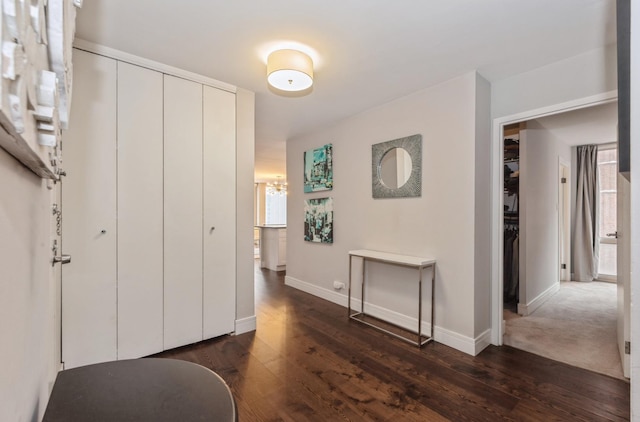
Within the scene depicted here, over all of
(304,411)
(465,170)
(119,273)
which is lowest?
(304,411)

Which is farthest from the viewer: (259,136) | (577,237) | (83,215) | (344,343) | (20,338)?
(577,237)

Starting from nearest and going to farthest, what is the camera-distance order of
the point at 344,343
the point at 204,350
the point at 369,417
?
the point at 369,417
the point at 204,350
the point at 344,343

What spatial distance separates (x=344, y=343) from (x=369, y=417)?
960 mm

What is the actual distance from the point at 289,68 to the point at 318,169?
83.6 inches

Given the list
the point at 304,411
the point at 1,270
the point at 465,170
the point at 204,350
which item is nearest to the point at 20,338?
the point at 1,270

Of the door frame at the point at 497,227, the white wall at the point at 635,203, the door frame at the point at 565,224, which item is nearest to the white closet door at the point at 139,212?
the white wall at the point at 635,203

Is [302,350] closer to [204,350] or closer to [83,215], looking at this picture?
[204,350]

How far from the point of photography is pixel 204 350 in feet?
8.20

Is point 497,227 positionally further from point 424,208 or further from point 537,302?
point 537,302

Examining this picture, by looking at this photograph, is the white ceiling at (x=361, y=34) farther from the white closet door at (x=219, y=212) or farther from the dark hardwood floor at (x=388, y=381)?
the dark hardwood floor at (x=388, y=381)

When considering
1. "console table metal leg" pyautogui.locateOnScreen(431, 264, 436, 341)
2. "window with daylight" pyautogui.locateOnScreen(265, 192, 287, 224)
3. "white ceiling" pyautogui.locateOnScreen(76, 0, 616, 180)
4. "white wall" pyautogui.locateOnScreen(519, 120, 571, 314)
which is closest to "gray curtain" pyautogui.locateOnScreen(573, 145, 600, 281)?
"white wall" pyautogui.locateOnScreen(519, 120, 571, 314)

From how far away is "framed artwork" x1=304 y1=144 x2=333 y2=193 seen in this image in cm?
397

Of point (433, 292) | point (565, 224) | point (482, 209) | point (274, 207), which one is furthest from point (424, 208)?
point (274, 207)

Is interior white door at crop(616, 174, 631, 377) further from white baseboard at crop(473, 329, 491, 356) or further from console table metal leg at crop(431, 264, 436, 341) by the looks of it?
console table metal leg at crop(431, 264, 436, 341)
